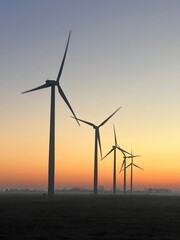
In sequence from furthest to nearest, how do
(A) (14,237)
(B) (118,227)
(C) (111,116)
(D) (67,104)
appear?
(C) (111,116)
(D) (67,104)
(B) (118,227)
(A) (14,237)

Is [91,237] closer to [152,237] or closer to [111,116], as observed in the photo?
[152,237]

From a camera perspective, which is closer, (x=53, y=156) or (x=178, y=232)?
(x=178, y=232)

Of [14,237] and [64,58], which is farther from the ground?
[64,58]

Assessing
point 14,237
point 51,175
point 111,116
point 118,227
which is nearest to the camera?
point 14,237

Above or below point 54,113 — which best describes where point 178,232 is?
below

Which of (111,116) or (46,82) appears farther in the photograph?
(111,116)

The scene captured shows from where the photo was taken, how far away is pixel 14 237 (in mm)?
22594

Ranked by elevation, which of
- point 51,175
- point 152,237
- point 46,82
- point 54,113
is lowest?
point 152,237

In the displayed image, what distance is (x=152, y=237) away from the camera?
23.0m

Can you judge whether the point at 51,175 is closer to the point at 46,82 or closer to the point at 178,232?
the point at 46,82

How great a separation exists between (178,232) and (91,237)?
583 centimetres

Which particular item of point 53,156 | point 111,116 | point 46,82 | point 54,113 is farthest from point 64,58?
point 111,116

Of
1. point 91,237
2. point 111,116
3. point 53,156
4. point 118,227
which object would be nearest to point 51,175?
point 53,156

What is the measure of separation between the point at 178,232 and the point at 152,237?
10.4 ft
